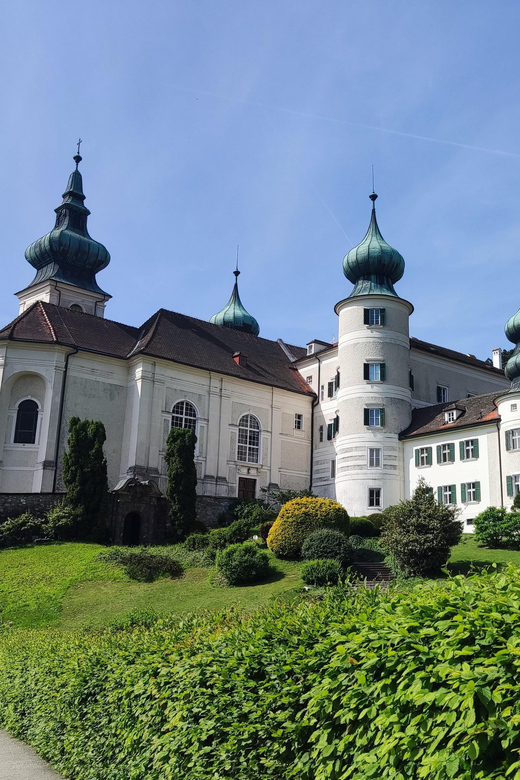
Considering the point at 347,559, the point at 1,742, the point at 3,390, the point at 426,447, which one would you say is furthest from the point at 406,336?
the point at 1,742

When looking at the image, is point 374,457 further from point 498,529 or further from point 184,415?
point 498,529

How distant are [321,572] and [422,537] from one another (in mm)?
3692

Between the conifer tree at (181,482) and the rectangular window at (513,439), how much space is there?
15.8m

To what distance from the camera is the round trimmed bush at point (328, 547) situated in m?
27.2

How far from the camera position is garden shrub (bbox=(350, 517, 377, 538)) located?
112 feet

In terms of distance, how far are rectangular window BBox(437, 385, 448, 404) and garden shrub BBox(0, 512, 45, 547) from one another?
1047 inches

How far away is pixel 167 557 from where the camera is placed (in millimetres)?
30094

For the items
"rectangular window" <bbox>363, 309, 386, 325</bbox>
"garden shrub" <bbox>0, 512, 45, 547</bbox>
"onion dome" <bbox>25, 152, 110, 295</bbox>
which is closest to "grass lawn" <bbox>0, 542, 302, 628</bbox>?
"garden shrub" <bbox>0, 512, 45, 547</bbox>

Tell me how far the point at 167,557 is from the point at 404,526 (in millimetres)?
10322

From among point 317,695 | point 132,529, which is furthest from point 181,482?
point 317,695

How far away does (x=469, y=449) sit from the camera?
123ft

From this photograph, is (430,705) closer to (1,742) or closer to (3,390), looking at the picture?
Result: (1,742)

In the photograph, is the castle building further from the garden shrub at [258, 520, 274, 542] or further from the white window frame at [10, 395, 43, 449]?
the garden shrub at [258, 520, 274, 542]

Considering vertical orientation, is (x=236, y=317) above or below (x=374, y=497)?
above
